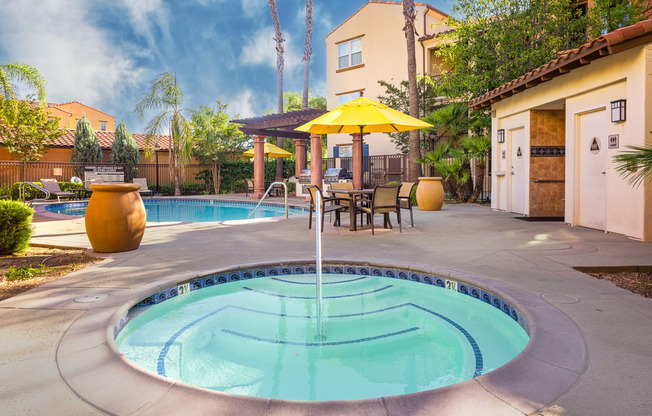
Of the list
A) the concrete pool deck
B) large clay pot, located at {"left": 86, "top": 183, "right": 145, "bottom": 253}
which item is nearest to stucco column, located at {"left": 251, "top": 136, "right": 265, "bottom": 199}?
the concrete pool deck

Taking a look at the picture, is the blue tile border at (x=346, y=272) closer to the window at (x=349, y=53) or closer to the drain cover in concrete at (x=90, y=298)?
the drain cover in concrete at (x=90, y=298)

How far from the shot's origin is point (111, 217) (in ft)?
18.9

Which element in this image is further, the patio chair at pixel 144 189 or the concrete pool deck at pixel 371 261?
the patio chair at pixel 144 189

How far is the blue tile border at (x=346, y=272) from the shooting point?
A: 3.79 m

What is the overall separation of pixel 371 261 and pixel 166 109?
19.2m

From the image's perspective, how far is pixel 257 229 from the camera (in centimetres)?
836

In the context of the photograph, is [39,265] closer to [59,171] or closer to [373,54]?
[59,171]

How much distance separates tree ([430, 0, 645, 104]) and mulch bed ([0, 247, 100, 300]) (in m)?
12.1

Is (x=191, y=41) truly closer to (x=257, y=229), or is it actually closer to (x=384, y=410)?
(x=257, y=229)

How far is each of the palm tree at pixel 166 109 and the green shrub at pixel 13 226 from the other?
16282 mm

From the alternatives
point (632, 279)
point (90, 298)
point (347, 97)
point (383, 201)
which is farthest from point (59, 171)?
point (632, 279)

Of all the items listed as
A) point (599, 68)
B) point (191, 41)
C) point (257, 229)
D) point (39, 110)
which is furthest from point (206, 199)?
point (191, 41)

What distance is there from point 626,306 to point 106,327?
12.9 ft

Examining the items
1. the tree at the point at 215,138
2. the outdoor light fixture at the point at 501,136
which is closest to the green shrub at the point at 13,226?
the outdoor light fixture at the point at 501,136
